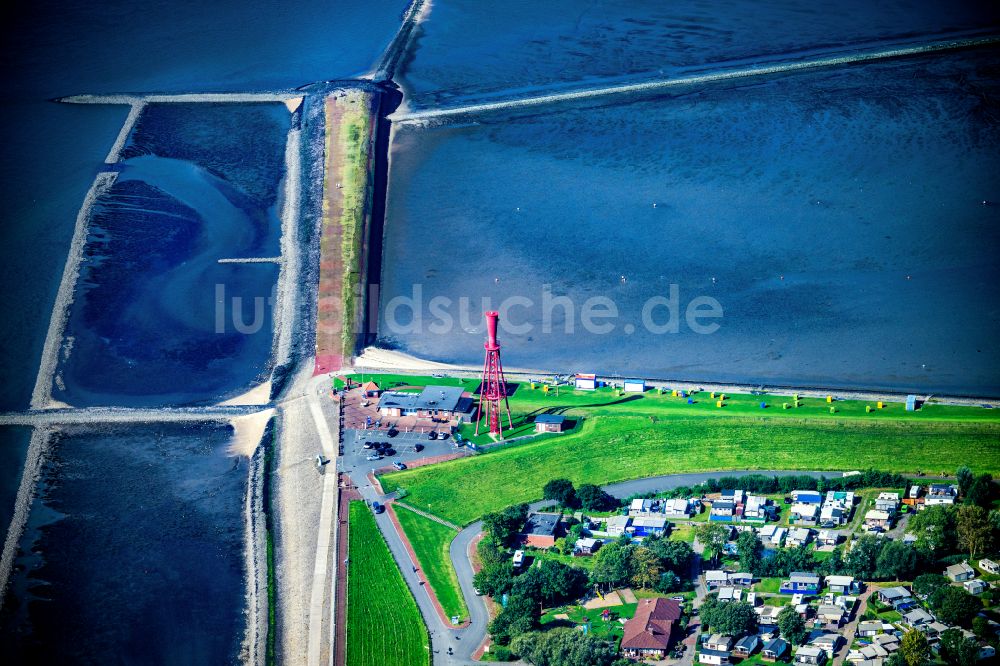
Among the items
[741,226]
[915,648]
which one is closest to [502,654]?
[915,648]

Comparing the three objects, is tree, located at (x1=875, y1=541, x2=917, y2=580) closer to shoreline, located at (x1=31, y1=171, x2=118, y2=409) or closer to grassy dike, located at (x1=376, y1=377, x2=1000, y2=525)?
grassy dike, located at (x1=376, y1=377, x2=1000, y2=525)

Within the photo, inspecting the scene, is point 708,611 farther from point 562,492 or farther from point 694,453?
point 694,453

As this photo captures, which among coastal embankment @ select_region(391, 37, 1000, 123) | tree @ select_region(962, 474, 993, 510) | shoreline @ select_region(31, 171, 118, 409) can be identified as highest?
coastal embankment @ select_region(391, 37, 1000, 123)

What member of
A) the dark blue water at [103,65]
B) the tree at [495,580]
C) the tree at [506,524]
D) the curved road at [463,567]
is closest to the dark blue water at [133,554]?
the curved road at [463,567]

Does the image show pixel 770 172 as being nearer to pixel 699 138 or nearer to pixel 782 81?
pixel 699 138

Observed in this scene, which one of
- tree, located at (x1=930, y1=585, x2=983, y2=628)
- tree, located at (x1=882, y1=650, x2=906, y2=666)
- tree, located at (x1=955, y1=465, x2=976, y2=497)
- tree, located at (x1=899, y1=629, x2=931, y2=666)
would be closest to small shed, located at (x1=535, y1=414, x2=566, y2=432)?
tree, located at (x1=955, y1=465, x2=976, y2=497)
